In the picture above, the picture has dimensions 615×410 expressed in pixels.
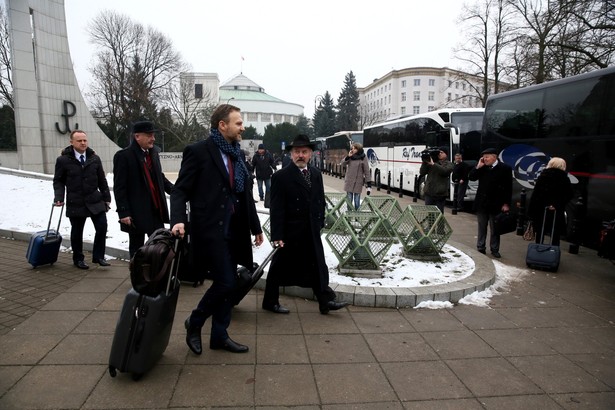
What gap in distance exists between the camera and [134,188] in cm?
473

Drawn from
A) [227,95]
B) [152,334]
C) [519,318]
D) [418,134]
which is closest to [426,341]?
[519,318]

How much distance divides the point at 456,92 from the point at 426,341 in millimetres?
93461

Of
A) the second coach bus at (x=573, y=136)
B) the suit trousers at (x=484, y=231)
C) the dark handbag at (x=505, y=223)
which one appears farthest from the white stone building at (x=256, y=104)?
the dark handbag at (x=505, y=223)

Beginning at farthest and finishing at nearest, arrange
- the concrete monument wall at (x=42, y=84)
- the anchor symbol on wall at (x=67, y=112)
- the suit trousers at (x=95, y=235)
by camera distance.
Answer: the anchor symbol on wall at (x=67, y=112) → the concrete monument wall at (x=42, y=84) → the suit trousers at (x=95, y=235)

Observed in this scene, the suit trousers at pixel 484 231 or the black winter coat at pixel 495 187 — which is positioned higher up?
the black winter coat at pixel 495 187

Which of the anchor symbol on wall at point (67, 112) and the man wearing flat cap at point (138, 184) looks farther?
the anchor symbol on wall at point (67, 112)

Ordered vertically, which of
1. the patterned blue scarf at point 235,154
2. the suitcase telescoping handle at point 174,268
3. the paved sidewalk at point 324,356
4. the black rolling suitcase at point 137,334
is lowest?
the paved sidewalk at point 324,356

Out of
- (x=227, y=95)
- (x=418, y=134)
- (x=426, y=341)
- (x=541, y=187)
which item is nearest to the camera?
(x=426, y=341)

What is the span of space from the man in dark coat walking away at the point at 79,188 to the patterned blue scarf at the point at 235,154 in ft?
10.2

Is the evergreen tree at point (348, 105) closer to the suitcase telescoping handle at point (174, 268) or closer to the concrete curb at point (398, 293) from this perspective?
the concrete curb at point (398, 293)

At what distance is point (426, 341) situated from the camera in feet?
12.8

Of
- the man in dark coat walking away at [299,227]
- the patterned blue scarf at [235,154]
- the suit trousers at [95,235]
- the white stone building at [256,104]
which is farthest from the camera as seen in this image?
the white stone building at [256,104]

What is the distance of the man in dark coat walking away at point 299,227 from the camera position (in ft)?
14.1

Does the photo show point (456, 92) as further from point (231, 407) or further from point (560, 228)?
point (231, 407)
